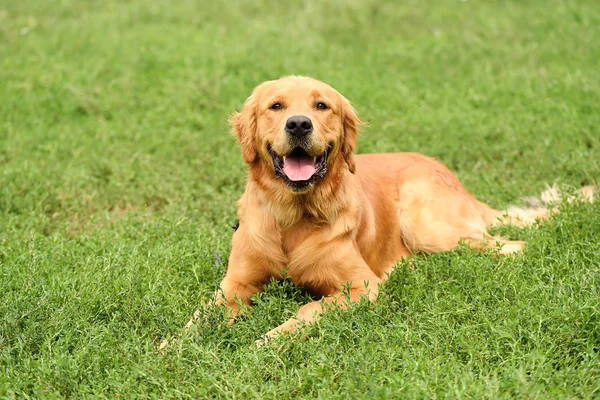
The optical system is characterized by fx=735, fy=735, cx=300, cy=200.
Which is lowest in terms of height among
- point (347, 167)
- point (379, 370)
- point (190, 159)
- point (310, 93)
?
point (190, 159)

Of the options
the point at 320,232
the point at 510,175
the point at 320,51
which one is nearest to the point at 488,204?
the point at 510,175

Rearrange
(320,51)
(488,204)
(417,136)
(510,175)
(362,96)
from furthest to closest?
(320,51) < (362,96) < (417,136) < (510,175) < (488,204)

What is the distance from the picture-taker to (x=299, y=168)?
411cm

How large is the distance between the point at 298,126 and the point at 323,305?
97 cm

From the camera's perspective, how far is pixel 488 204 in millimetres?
5766

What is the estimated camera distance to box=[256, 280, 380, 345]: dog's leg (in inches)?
147

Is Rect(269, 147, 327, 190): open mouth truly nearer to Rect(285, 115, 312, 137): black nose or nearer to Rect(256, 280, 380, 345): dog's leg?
Rect(285, 115, 312, 137): black nose

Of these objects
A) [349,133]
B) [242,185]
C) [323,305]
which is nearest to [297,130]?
[349,133]

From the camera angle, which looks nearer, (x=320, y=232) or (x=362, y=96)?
(x=320, y=232)

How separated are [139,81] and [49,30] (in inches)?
87.5

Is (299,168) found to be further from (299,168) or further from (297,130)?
(297,130)

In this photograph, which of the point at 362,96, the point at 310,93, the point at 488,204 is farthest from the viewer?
the point at 362,96

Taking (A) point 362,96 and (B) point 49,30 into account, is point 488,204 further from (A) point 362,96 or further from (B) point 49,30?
(B) point 49,30

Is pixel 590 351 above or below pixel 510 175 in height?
above
